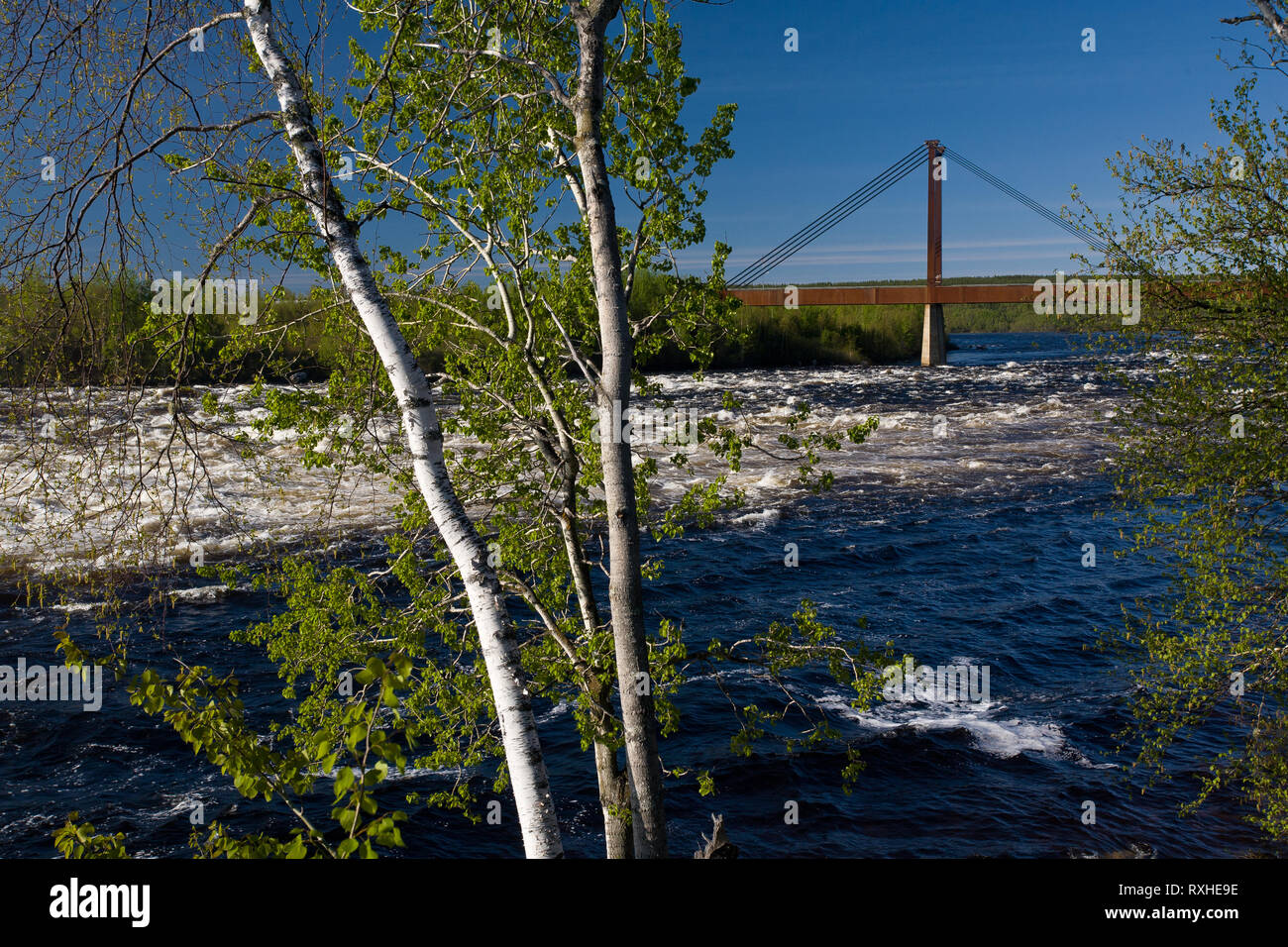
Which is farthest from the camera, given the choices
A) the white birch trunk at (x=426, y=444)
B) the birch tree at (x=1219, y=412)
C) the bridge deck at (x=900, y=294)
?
the bridge deck at (x=900, y=294)

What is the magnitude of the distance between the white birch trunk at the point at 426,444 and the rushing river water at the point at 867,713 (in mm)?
1983

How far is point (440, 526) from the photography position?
543 centimetres

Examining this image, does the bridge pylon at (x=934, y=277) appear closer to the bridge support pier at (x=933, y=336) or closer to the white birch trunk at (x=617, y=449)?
Result: the bridge support pier at (x=933, y=336)

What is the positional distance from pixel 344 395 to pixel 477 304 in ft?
5.61

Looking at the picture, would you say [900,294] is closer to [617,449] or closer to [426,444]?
[617,449]

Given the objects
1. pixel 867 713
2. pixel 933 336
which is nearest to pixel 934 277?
pixel 933 336

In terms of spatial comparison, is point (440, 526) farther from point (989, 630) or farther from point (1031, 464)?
point (1031, 464)

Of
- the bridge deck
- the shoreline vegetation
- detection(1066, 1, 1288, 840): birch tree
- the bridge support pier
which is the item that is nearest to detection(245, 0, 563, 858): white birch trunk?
the shoreline vegetation

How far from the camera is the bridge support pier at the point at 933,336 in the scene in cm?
7275

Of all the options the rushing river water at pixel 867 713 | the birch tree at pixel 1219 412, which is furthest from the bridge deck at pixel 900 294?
the birch tree at pixel 1219 412

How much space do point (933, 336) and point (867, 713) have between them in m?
62.7

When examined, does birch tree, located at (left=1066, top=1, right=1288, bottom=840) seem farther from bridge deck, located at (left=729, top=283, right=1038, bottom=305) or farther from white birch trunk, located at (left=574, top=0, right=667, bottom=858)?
bridge deck, located at (left=729, top=283, right=1038, bottom=305)

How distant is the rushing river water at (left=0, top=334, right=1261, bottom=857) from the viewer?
461 inches
